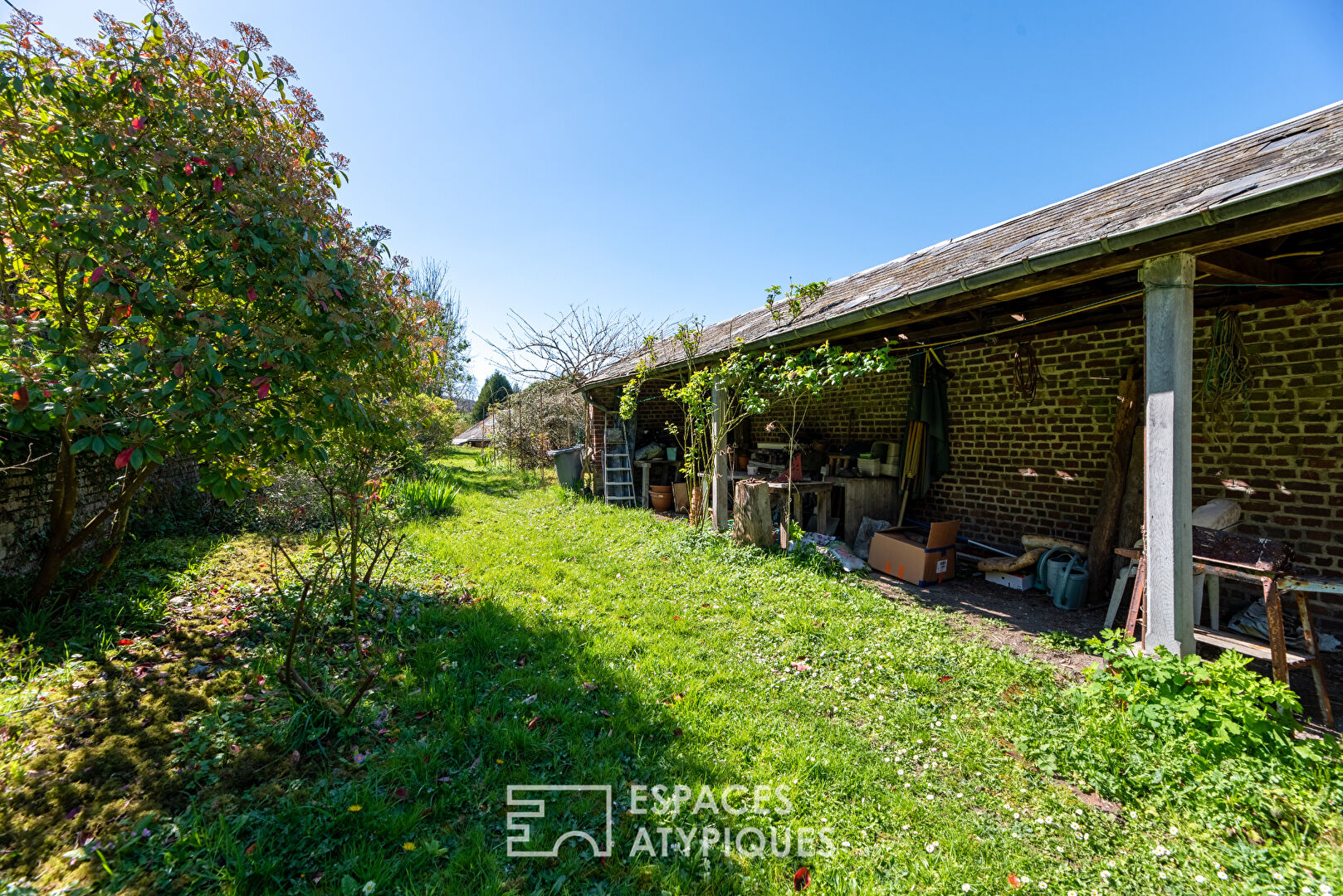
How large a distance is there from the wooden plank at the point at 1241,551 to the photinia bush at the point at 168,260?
503cm

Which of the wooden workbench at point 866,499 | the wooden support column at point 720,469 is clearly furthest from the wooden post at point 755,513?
the wooden workbench at point 866,499

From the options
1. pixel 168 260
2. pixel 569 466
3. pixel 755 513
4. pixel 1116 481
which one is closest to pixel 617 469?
pixel 569 466

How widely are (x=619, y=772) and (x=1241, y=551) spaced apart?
3751mm

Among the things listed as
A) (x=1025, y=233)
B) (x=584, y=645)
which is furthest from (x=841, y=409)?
(x=584, y=645)

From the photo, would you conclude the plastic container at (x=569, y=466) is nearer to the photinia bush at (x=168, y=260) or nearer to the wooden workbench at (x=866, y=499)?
the wooden workbench at (x=866, y=499)

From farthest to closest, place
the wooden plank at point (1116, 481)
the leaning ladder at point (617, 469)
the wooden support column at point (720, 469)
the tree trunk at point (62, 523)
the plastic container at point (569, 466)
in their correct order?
the plastic container at point (569, 466) < the leaning ladder at point (617, 469) < the wooden support column at point (720, 469) < the wooden plank at point (1116, 481) < the tree trunk at point (62, 523)

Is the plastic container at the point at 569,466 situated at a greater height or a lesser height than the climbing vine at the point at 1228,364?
lesser

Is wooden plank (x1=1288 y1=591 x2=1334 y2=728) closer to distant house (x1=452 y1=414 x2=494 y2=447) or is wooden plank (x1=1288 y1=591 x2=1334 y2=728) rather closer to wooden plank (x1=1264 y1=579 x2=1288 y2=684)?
wooden plank (x1=1264 y1=579 x2=1288 y2=684)

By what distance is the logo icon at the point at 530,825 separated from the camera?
6.45ft

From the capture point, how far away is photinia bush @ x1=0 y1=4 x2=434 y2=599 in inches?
84.7

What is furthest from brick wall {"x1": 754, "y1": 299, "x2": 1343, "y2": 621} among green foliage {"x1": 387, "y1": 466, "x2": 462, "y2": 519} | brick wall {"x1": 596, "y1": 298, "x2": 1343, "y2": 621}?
green foliage {"x1": 387, "y1": 466, "x2": 462, "y2": 519}

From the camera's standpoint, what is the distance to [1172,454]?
2891 mm

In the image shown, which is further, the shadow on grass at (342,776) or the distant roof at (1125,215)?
the distant roof at (1125,215)

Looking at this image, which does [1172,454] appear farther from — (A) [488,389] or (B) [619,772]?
(A) [488,389]
